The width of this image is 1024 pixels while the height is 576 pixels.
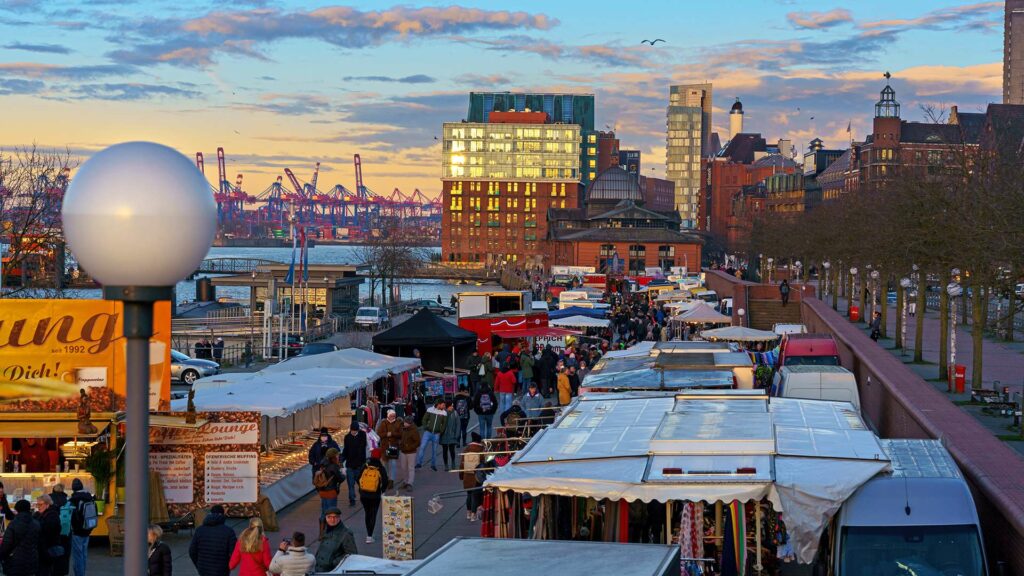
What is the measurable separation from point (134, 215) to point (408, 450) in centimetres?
1626

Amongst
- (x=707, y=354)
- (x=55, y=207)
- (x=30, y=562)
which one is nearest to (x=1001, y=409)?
(x=707, y=354)

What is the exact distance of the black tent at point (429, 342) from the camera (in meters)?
34.1

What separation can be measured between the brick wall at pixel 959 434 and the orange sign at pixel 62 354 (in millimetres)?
10202

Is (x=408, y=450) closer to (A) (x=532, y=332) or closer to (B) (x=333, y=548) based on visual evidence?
A: (B) (x=333, y=548)

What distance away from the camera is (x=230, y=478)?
18.0 meters

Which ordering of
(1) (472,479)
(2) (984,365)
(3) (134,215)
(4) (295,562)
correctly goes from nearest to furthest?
(3) (134,215) < (4) (295,562) < (1) (472,479) < (2) (984,365)

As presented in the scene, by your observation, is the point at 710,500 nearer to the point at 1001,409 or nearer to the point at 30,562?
the point at 30,562

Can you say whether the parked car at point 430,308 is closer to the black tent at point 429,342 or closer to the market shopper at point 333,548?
the black tent at point 429,342

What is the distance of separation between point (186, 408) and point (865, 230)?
126ft

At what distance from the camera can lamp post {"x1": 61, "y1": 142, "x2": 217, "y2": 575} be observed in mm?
4566

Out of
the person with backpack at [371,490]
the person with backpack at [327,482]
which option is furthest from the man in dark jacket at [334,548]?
the person with backpack at [371,490]

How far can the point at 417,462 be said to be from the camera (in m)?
23.0

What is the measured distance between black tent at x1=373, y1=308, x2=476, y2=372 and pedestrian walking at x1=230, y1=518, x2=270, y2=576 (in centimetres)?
2124

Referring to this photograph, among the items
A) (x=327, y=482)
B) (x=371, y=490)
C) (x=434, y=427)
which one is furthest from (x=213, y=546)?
(x=434, y=427)
